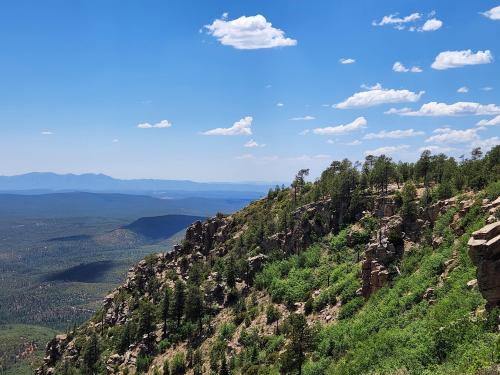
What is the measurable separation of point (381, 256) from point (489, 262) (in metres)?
31.1

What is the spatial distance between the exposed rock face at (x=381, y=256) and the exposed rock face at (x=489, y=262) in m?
25.9

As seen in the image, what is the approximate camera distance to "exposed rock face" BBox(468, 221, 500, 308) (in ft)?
115

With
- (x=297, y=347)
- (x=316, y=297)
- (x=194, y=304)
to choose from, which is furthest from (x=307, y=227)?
(x=297, y=347)

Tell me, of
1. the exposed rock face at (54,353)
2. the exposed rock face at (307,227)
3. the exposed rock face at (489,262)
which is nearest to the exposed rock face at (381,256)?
the exposed rock face at (307,227)

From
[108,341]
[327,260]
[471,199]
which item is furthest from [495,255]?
[108,341]

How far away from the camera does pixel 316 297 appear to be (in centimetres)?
7188

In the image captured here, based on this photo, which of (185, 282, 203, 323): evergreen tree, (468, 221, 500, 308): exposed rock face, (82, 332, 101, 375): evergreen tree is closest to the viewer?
(468, 221, 500, 308): exposed rock face

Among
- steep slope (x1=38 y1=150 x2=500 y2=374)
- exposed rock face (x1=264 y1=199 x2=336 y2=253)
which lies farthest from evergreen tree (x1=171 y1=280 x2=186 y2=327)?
exposed rock face (x1=264 y1=199 x2=336 y2=253)

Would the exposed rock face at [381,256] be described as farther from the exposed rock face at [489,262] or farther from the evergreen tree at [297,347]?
the exposed rock face at [489,262]

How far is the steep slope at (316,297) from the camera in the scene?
4284 cm

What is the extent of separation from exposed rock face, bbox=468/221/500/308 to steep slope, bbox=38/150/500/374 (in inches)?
27.1

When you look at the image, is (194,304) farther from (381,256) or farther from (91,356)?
(381,256)

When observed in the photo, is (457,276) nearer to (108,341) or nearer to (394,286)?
(394,286)

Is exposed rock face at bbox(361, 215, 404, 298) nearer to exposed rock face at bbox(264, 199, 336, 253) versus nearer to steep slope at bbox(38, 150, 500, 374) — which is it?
steep slope at bbox(38, 150, 500, 374)
